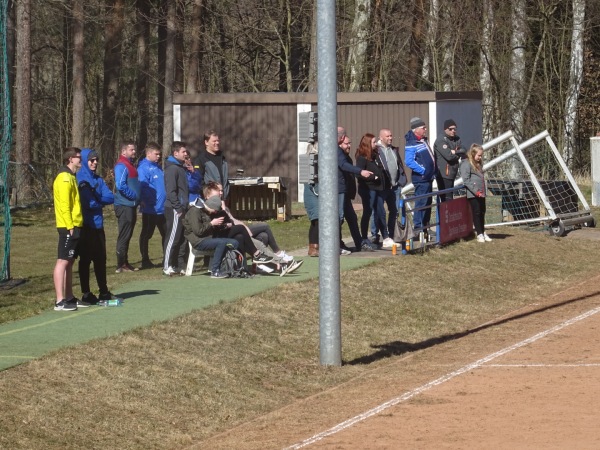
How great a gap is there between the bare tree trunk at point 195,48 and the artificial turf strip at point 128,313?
24.0 m

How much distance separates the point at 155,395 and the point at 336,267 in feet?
8.53

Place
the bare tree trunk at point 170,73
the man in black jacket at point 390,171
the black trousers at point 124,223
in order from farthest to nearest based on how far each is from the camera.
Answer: the bare tree trunk at point 170,73 → the man in black jacket at point 390,171 → the black trousers at point 124,223

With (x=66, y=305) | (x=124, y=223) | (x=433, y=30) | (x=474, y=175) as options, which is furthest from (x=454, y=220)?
(x=433, y=30)

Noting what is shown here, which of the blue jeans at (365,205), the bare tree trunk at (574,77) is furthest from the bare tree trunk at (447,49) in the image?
the blue jeans at (365,205)

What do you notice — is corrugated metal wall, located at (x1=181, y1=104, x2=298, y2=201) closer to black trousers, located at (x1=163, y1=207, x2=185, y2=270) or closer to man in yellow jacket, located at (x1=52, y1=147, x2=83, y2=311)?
black trousers, located at (x1=163, y1=207, x2=185, y2=270)

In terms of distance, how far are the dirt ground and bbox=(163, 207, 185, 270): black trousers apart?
441 centimetres

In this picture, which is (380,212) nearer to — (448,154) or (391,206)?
(391,206)

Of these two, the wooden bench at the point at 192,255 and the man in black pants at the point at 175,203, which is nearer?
the wooden bench at the point at 192,255

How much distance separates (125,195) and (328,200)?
585 centimetres

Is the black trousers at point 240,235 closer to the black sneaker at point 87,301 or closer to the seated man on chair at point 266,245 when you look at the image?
the seated man on chair at point 266,245

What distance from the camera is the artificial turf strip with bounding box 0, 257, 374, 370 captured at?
12.7 metres

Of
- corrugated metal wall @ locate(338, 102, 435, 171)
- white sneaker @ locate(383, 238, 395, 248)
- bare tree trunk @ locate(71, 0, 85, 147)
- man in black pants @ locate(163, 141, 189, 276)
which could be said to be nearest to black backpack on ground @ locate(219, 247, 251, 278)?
man in black pants @ locate(163, 141, 189, 276)

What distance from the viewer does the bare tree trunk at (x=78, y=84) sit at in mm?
39469

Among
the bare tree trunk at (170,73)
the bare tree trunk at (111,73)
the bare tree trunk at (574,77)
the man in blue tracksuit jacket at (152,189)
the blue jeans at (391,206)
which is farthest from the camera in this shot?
the bare tree trunk at (111,73)
